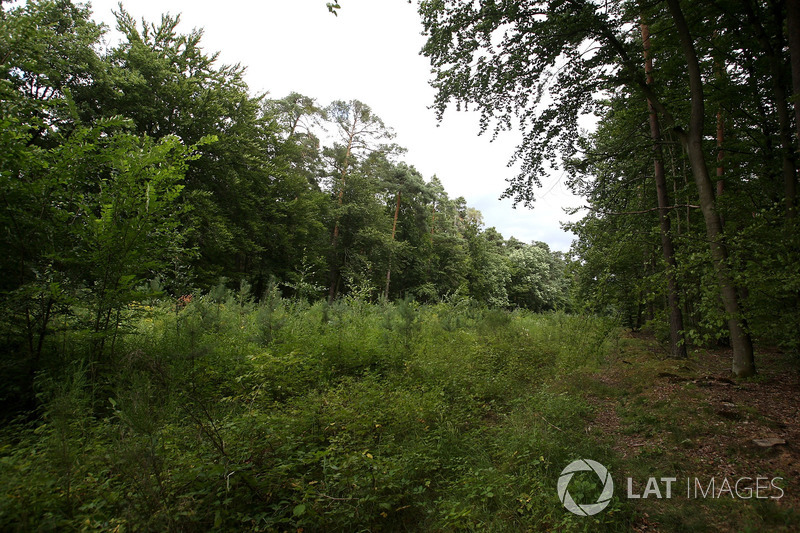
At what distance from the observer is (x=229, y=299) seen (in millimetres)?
8164

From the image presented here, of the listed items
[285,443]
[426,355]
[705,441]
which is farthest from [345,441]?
[705,441]

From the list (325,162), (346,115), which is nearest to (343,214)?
(325,162)

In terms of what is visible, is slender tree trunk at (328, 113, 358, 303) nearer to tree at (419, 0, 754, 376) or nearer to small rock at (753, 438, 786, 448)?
tree at (419, 0, 754, 376)

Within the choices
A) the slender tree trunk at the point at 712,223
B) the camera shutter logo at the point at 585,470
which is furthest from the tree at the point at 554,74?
the camera shutter logo at the point at 585,470

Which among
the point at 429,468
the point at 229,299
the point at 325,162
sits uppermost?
the point at 325,162

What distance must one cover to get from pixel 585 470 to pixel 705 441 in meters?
1.65

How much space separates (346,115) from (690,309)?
76.7 feet

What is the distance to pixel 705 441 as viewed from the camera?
3.51 meters

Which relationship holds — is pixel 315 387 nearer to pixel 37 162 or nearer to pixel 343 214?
pixel 37 162

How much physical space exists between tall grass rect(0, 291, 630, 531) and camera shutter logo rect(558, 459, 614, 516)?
3.3 inches

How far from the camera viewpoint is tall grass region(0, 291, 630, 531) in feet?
7.27

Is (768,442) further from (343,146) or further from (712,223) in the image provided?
(343,146)

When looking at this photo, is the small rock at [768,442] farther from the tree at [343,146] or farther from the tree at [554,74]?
the tree at [343,146]

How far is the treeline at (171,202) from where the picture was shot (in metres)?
3.46
